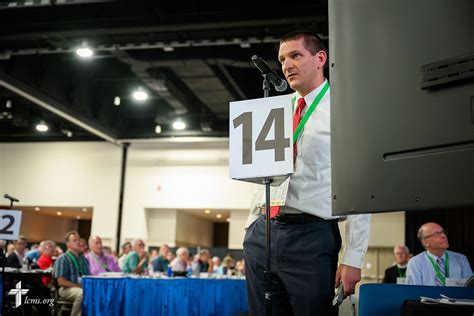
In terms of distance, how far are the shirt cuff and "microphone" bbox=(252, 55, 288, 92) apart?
28.3 inches

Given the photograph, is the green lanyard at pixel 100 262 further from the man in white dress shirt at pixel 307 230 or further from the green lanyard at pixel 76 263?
the man in white dress shirt at pixel 307 230

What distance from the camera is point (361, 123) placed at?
1052 millimetres

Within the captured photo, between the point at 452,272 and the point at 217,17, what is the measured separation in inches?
197

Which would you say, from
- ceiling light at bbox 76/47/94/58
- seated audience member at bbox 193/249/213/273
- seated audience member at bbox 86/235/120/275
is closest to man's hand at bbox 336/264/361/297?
seated audience member at bbox 86/235/120/275

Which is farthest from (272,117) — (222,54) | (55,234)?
(55,234)

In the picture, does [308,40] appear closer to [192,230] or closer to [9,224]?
[9,224]

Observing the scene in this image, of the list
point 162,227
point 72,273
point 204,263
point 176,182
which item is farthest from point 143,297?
point 162,227

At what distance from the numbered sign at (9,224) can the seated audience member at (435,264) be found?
4161 millimetres

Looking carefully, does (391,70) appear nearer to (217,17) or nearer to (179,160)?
(217,17)

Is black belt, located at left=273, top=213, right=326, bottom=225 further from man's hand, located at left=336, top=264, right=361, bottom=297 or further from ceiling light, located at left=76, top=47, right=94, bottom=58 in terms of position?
ceiling light, located at left=76, top=47, right=94, bottom=58

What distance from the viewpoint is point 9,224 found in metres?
6.07

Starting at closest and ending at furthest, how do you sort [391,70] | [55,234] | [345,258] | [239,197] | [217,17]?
[391,70]
[345,258]
[217,17]
[239,197]
[55,234]

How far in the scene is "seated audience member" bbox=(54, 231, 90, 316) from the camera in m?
7.38

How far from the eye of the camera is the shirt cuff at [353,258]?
1778mm
